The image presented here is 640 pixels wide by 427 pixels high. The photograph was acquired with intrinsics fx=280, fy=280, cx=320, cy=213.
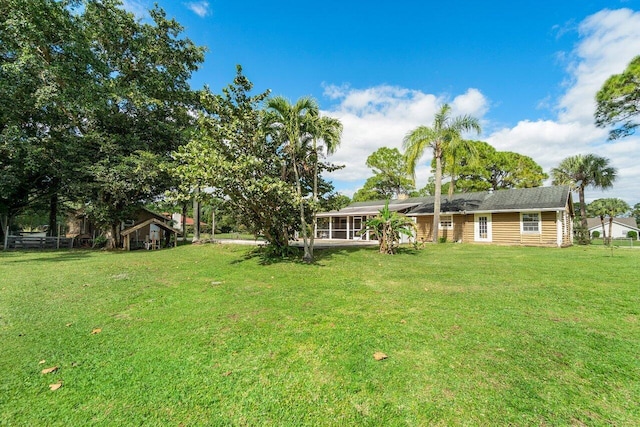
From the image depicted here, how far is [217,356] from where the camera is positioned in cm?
296

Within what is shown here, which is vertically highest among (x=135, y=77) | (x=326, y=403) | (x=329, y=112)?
(x=135, y=77)

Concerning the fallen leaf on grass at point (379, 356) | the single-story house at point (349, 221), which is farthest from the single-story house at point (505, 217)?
the fallen leaf on grass at point (379, 356)

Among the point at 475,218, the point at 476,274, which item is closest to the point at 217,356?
the point at 476,274

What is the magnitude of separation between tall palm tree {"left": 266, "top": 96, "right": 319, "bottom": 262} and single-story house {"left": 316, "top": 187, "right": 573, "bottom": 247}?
5.91m

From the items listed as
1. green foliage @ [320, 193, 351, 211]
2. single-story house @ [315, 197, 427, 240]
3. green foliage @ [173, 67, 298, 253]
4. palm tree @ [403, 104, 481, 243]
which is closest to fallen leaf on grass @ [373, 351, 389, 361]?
green foliage @ [173, 67, 298, 253]

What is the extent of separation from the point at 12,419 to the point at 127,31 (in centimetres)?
1981

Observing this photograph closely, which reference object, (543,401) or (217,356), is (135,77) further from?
(543,401)

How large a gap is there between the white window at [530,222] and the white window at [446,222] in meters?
4.03

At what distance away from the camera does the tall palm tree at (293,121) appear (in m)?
9.27

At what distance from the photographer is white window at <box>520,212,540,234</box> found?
1625cm

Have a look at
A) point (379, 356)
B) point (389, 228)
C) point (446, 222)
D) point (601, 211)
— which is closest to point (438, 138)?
point (446, 222)

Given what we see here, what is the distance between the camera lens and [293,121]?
932 cm

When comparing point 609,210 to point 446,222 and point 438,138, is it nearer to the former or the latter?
point 446,222

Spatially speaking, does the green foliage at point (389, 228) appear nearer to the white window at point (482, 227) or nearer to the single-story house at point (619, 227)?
the white window at point (482, 227)
